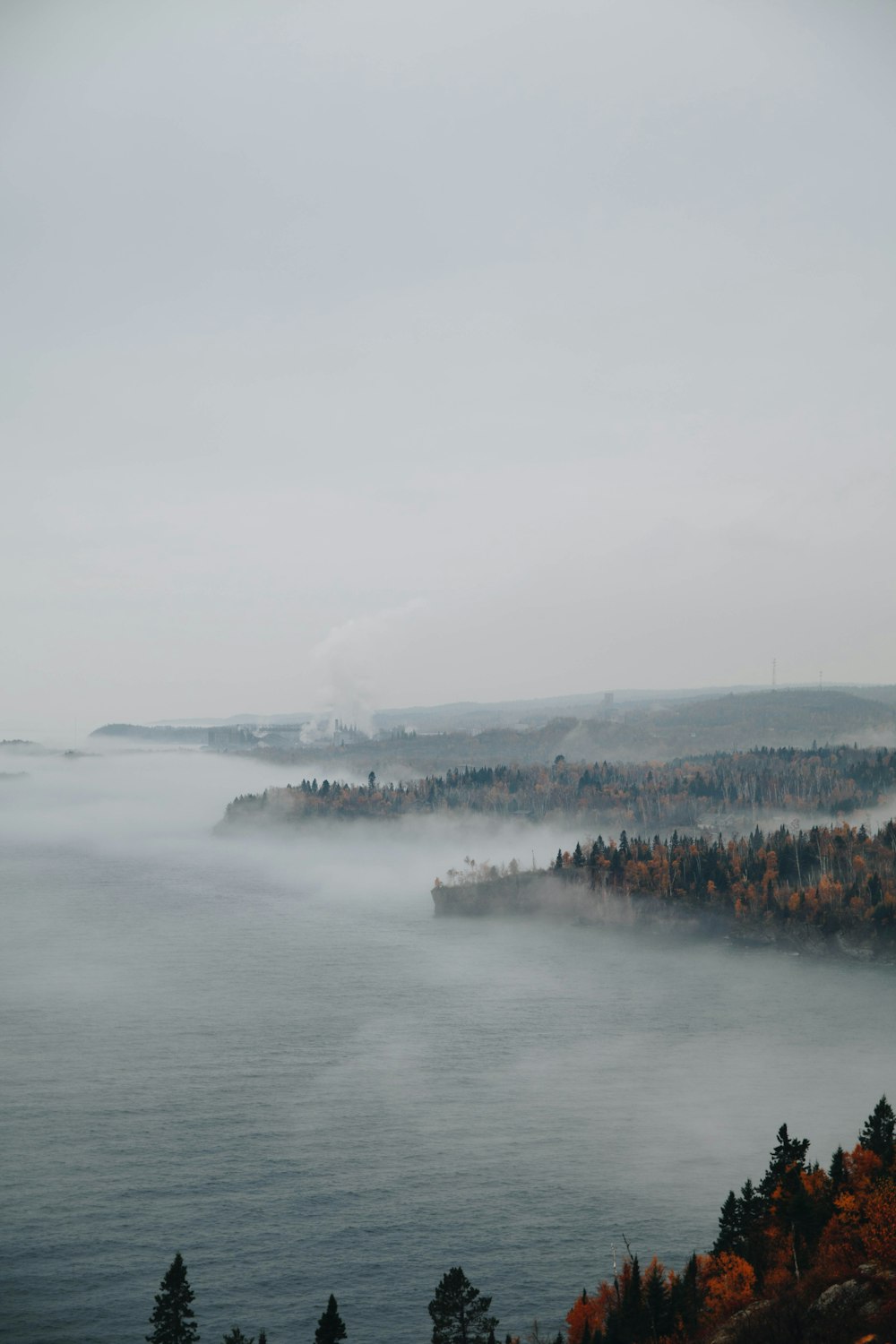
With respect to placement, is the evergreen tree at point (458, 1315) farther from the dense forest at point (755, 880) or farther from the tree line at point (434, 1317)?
the dense forest at point (755, 880)

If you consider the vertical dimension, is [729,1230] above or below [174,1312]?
below

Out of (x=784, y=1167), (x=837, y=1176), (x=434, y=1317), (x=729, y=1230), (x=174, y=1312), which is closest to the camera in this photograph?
(x=174, y=1312)

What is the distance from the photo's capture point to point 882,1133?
6025cm

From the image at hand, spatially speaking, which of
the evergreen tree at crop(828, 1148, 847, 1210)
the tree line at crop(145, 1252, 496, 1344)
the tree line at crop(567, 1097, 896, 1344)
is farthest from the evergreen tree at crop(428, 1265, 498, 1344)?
the evergreen tree at crop(828, 1148, 847, 1210)

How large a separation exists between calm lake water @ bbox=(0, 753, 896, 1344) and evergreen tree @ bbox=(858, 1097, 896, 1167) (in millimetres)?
8063

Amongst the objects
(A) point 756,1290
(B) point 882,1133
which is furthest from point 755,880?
(A) point 756,1290

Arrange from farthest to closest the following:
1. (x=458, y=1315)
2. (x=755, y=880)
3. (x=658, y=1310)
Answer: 1. (x=755, y=880)
2. (x=458, y=1315)
3. (x=658, y=1310)

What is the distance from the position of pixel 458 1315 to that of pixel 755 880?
5459 inches

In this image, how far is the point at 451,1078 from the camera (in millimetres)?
90875

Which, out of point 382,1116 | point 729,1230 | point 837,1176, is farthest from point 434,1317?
point 382,1116

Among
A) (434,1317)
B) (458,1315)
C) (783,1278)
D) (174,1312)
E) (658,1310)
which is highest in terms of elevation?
(174,1312)

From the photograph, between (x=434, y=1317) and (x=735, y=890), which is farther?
(x=735, y=890)

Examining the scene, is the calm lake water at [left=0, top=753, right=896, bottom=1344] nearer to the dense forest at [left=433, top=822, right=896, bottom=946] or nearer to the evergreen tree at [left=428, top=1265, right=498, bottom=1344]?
the evergreen tree at [left=428, top=1265, right=498, bottom=1344]

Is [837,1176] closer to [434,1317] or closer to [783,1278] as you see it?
[783,1278]
